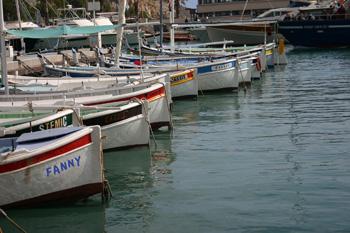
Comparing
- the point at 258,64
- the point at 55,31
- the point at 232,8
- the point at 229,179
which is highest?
the point at 55,31

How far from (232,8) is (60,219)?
4582 inches

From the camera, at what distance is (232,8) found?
127062 mm

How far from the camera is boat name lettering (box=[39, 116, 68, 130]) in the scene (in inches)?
621

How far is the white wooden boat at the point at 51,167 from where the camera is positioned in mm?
12930

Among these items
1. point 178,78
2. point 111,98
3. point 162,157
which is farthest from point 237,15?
point 162,157

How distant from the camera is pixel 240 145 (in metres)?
21.2

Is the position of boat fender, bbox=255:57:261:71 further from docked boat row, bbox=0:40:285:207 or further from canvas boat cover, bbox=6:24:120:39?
canvas boat cover, bbox=6:24:120:39

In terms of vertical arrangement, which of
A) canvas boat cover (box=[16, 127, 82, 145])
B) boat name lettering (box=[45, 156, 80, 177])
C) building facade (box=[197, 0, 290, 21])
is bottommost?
boat name lettering (box=[45, 156, 80, 177])

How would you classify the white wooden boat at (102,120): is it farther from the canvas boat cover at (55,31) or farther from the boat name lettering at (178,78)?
the boat name lettering at (178,78)

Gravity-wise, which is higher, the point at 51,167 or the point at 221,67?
the point at 51,167

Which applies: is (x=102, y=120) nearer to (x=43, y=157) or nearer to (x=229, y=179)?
(x=229, y=179)

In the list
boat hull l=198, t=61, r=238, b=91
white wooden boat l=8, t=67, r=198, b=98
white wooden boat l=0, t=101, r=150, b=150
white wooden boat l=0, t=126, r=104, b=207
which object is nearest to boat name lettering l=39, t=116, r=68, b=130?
white wooden boat l=0, t=101, r=150, b=150

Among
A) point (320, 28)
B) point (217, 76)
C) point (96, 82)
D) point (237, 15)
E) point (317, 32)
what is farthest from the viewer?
point (237, 15)

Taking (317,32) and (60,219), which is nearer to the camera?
(60,219)
